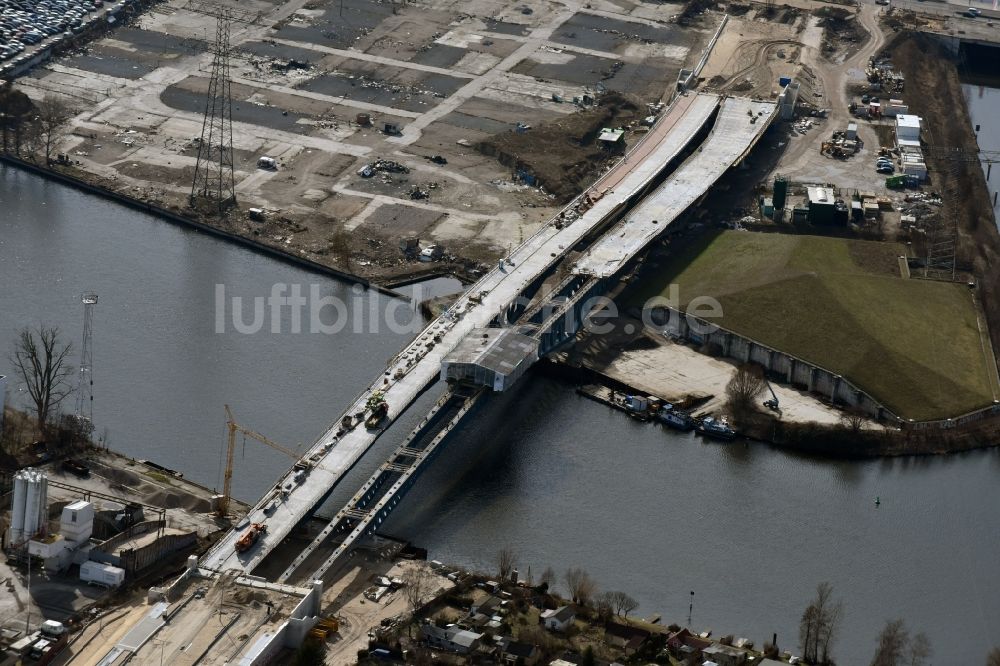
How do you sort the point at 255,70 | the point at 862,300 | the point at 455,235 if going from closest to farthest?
the point at 862,300 → the point at 455,235 → the point at 255,70

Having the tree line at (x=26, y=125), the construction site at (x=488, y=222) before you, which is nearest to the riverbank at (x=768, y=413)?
the construction site at (x=488, y=222)

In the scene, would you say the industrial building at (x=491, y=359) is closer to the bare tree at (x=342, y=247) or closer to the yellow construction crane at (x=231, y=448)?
the yellow construction crane at (x=231, y=448)

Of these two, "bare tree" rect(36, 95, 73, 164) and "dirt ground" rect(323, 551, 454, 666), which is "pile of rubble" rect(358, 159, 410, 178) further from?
"dirt ground" rect(323, 551, 454, 666)

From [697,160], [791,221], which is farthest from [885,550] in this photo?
[697,160]

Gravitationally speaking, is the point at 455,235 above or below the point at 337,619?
above

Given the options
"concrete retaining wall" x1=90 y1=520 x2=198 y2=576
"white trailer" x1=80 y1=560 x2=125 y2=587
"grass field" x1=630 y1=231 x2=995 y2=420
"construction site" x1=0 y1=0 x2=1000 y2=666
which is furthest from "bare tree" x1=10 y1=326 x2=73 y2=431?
"grass field" x1=630 y1=231 x2=995 y2=420

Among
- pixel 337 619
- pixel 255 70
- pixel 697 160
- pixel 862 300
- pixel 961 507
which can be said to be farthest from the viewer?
pixel 255 70

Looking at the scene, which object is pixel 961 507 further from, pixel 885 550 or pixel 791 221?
pixel 791 221
